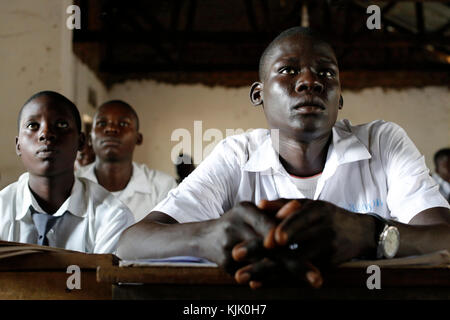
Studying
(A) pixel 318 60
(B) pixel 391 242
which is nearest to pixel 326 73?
(A) pixel 318 60

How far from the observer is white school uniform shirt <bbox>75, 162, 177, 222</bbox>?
3264 millimetres

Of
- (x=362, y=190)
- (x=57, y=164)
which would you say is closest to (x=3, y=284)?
(x=57, y=164)

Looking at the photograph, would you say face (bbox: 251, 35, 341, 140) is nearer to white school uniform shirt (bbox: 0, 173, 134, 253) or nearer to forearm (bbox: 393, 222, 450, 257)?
forearm (bbox: 393, 222, 450, 257)

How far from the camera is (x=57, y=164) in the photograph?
1979 mm

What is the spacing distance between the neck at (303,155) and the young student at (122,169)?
1698mm

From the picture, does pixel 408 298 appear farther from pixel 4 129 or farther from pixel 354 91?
pixel 354 91

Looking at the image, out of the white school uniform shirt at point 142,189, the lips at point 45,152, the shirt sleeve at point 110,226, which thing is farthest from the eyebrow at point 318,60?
the white school uniform shirt at point 142,189

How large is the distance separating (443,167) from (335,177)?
5898 millimetres

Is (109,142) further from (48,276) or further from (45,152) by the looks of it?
(48,276)

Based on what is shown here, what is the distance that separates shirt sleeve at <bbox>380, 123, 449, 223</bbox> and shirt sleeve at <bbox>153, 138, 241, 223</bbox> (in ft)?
1.63

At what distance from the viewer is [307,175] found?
171 cm
